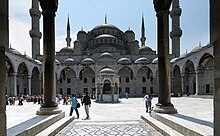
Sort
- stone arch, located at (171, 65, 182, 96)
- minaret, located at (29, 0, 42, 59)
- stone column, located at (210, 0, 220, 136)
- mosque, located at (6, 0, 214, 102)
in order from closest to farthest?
stone column, located at (210, 0, 220, 136) → mosque, located at (6, 0, 214, 102) → minaret, located at (29, 0, 42, 59) → stone arch, located at (171, 65, 182, 96)

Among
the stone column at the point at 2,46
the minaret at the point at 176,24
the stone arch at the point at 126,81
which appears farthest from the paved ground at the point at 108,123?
the stone arch at the point at 126,81

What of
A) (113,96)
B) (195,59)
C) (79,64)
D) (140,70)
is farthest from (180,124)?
(140,70)

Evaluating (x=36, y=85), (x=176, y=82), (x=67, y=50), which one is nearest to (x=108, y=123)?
(x=176, y=82)

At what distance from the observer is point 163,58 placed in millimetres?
7426

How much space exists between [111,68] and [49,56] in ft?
99.3

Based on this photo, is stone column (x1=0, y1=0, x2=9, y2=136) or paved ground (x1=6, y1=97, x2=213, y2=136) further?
paved ground (x1=6, y1=97, x2=213, y2=136)

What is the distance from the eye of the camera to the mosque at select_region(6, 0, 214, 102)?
96.1 feet

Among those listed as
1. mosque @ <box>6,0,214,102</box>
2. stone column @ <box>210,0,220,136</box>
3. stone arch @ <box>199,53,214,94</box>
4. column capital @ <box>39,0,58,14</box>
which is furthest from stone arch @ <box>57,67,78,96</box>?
stone column @ <box>210,0,220,136</box>

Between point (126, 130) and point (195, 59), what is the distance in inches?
917

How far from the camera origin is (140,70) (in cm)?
4138

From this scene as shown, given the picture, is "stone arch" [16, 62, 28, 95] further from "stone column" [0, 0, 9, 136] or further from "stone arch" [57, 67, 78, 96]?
"stone column" [0, 0, 9, 136]

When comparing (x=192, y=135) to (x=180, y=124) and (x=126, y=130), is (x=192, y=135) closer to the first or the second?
(x=180, y=124)

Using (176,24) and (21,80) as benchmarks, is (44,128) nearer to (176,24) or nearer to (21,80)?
(21,80)

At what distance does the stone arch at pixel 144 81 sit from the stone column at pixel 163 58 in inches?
1288
